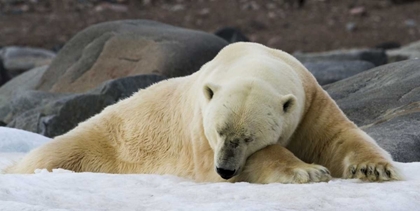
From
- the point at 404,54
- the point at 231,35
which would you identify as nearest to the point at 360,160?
the point at 404,54

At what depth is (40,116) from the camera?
8750 millimetres

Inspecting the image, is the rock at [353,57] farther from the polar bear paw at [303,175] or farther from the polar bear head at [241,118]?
the polar bear paw at [303,175]

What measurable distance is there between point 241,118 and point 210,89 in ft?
0.96

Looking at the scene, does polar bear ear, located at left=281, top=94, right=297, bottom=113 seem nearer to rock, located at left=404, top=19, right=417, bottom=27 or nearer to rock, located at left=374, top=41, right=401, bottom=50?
rock, located at left=374, top=41, right=401, bottom=50

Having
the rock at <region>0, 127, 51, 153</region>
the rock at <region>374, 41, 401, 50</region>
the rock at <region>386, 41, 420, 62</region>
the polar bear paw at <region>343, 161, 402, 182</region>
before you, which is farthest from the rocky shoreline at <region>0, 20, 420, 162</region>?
the rock at <region>374, 41, 401, 50</region>

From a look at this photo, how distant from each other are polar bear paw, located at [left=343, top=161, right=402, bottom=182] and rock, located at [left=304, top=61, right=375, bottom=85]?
5.85 metres

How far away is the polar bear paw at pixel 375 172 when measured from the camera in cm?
421

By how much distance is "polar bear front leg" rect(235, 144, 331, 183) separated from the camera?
13.9ft

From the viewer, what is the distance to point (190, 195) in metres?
3.81

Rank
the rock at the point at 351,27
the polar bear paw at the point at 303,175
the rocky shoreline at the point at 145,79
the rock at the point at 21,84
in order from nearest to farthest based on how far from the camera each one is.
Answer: the polar bear paw at the point at 303,175
the rocky shoreline at the point at 145,79
the rock at the point at 21,84
the rock at the point at 351,27

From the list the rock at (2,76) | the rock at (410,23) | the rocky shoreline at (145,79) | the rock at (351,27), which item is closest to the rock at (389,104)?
the rocky shoreline at (145,79)

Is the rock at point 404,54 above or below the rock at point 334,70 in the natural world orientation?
below

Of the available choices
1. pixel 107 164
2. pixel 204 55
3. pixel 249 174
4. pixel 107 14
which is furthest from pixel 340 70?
pixel 107 14

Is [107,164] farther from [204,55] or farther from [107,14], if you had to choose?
[107,14]
